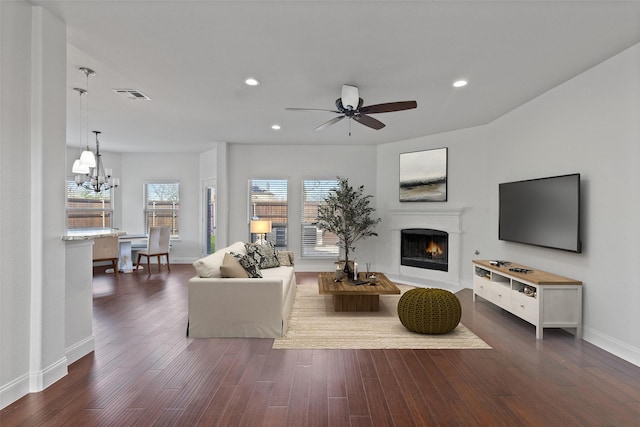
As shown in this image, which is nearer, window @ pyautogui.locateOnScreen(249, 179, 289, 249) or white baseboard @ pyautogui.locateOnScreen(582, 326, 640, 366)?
white baseboard @ pyautogui.locateOnScreen(582, 326, 640, 366)

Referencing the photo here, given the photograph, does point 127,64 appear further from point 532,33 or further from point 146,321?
point 532,33

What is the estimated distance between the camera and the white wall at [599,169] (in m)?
2.99

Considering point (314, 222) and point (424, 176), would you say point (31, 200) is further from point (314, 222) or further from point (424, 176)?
point (424, 176)

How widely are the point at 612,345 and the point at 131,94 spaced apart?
6.05m

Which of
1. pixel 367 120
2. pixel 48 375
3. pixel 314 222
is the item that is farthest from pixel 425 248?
pixel 48 375

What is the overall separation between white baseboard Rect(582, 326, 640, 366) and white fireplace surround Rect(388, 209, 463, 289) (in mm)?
2462

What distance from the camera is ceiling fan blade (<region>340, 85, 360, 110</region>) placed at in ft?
11.7

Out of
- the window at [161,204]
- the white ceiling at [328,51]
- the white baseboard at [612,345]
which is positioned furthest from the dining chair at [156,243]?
the white baseboard at [612,345]

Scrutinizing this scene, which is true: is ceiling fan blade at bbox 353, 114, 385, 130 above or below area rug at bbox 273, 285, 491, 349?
above

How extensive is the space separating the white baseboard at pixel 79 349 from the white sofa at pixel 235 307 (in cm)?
87

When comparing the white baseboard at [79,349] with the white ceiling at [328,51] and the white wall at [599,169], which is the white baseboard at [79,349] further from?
the white wall at [599,169]

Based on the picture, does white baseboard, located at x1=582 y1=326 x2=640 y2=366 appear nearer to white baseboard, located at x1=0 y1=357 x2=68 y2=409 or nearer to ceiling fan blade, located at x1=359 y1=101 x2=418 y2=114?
ceiling fan blade, located at x1=359 y1=101 x2=418 y2=114

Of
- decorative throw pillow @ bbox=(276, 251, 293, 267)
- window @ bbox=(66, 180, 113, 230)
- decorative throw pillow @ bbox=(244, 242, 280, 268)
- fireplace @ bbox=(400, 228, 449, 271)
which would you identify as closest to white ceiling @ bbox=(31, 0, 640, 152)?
decorative throw pillow @ bbox=(244, 242, 280, 268)

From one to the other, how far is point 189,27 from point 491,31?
98.0 inches
